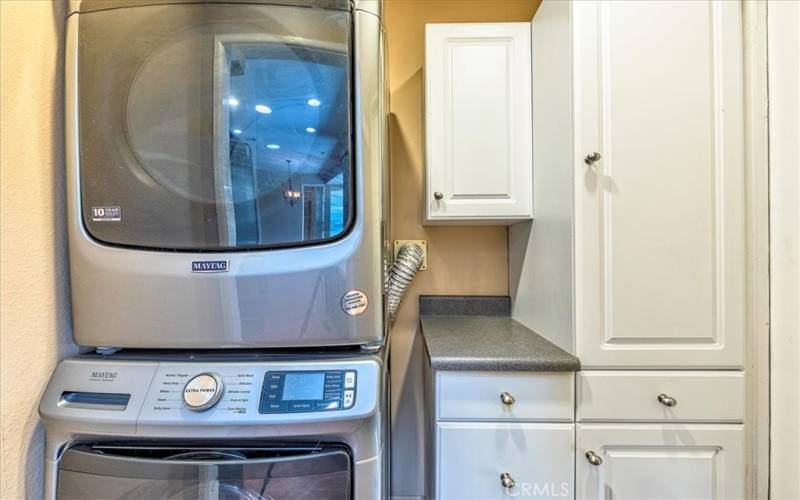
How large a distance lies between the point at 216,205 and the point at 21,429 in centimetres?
59

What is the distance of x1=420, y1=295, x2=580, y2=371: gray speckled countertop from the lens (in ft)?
3.16

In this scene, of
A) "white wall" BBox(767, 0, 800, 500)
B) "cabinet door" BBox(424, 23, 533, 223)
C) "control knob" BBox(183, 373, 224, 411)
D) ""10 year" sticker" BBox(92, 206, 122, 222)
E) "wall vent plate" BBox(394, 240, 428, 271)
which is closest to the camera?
"control knob" BBox(183, 373, 224, 411)

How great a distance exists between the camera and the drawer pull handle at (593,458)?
0.94 metres

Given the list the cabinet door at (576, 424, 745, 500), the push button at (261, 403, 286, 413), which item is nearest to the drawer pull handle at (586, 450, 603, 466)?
the cabinet door at (576, 424, 745, 500)

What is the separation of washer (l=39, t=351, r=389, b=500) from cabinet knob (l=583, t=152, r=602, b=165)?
2.61 feet

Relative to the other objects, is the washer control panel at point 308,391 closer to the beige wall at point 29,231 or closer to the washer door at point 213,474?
the washer door at point 213,474

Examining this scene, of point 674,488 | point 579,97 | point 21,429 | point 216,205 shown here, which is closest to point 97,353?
point 21,429

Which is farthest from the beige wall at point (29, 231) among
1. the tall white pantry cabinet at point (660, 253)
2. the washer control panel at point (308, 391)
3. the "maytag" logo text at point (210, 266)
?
the tall white pantry cabinet at point (660, 253)

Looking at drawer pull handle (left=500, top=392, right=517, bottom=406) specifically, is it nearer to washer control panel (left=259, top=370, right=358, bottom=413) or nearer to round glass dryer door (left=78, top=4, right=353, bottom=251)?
washer control panel (left=259, top=370, right=358, bottom=413)

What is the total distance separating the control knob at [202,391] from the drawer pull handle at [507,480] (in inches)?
30.0

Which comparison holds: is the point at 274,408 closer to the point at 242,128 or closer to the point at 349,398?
the point at 349,398

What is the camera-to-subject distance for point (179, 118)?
0.74m

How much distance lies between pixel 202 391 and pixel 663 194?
1205 millimetres

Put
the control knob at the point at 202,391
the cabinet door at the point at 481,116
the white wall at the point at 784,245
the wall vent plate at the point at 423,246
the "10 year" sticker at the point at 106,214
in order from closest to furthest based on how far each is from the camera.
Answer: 1. the control knob at the point at 202,391
2. the "10 year" sticker at the point at 106,214
3. the white wall at the point at 784,245
4. the cabinet door at the point at 481,116
5. the wall vent plate at the point at 423,246
